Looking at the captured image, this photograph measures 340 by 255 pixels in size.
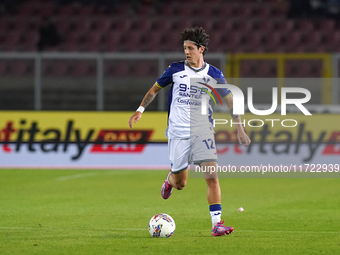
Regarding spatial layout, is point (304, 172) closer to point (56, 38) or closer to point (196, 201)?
point (196, 201)

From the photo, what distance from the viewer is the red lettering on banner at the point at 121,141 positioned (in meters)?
14.5

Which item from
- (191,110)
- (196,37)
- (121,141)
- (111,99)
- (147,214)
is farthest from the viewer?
(111,99)

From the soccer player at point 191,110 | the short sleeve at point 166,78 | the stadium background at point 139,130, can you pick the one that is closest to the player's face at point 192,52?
the soccer player at point 191,110

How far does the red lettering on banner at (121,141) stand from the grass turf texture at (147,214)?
81cm

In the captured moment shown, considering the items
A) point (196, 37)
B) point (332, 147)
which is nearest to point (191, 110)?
point (196, 37)

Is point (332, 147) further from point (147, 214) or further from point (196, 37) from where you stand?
point (196, 37)

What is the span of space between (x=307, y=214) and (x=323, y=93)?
6.94 m

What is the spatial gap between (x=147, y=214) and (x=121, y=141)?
6.39 m

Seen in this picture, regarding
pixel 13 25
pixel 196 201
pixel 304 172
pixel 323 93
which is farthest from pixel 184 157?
pixel 13 25

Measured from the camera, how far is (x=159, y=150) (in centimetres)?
1447

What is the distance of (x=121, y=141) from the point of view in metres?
14.6

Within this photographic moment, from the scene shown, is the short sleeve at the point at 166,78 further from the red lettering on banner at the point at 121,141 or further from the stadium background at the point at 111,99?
the red lettering on banner at the point at 121,141

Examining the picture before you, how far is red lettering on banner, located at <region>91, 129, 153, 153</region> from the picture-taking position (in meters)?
14.5

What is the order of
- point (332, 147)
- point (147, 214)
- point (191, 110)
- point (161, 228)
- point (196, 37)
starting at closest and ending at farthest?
point (161, 228) < point (196, 37) < point (191, 110) < point (147, 214) < point (332, 147)
